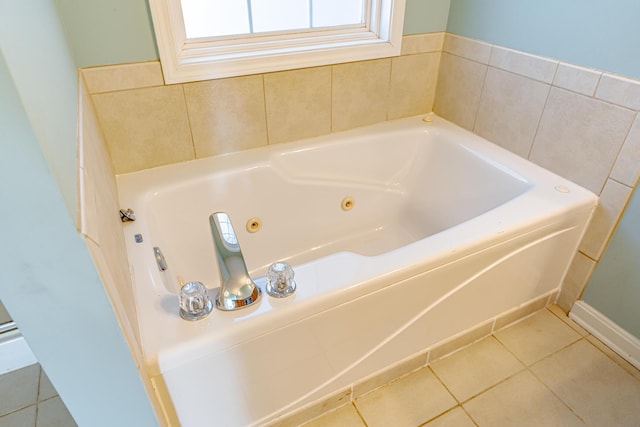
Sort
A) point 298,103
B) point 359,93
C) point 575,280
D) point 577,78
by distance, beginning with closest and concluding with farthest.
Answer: point 577,78 < point 575,280 < point 298,103 < point 359,93

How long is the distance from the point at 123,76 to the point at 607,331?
193 cm

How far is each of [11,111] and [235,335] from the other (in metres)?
0.63

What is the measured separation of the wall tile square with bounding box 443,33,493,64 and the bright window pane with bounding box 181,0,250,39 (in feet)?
2.89

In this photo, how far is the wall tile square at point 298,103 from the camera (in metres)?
1.58

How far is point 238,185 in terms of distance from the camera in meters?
1.57

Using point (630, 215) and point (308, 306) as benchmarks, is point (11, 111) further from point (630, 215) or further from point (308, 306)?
point (630, 215)

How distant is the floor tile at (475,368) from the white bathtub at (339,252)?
0.12 m

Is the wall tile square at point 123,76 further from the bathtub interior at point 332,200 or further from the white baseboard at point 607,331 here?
the white baseboard at point 607,331

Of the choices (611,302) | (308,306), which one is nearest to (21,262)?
(308,306)

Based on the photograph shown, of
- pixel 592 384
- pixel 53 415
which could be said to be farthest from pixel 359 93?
pixel 53 415

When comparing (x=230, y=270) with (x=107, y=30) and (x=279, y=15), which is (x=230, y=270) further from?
(x=279, y=15)

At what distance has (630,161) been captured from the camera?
1.25 meters

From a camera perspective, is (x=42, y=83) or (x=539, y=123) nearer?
(x=42, y=83)

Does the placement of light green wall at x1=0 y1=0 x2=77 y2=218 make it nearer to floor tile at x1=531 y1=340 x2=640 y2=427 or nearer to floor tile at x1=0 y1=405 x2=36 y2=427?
floor tile at x1=0 y1=405 x2=36 y2=427
